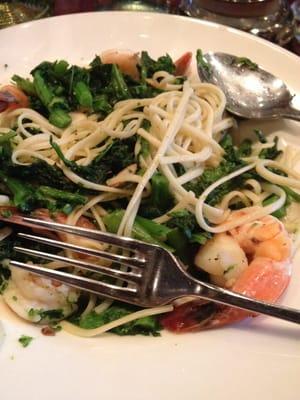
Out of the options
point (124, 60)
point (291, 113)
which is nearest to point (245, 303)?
point (291, 113)

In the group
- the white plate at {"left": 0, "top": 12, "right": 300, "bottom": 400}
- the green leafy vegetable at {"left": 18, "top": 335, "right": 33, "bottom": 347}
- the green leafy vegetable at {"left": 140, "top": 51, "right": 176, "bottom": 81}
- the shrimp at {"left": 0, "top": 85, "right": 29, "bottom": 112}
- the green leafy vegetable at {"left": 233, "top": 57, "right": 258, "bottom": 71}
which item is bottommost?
the green leafy vegetable at {"left": 18, "top": 335, "right": 33, "bottom": 347}

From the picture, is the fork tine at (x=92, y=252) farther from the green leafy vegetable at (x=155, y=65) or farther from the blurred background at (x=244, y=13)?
the blurred background at (x=244, y=13)

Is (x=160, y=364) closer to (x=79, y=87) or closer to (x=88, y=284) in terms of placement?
(x=88, y=284)

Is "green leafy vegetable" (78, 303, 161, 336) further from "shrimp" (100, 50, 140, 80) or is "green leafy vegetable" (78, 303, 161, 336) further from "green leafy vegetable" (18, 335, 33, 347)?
"shrimp" (100, 50, 140, 80)

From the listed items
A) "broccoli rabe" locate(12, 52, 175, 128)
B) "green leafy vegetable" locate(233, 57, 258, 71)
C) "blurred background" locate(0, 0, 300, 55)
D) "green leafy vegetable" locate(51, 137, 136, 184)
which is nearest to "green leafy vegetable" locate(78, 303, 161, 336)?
"green leafy vegetable" locate(51, 137, 136, 184)

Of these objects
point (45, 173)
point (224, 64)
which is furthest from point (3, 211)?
point (224, 64)

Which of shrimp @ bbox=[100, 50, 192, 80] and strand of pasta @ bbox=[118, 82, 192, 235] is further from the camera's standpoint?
shrimp @ bbox=[100, 50, 192, 80]
